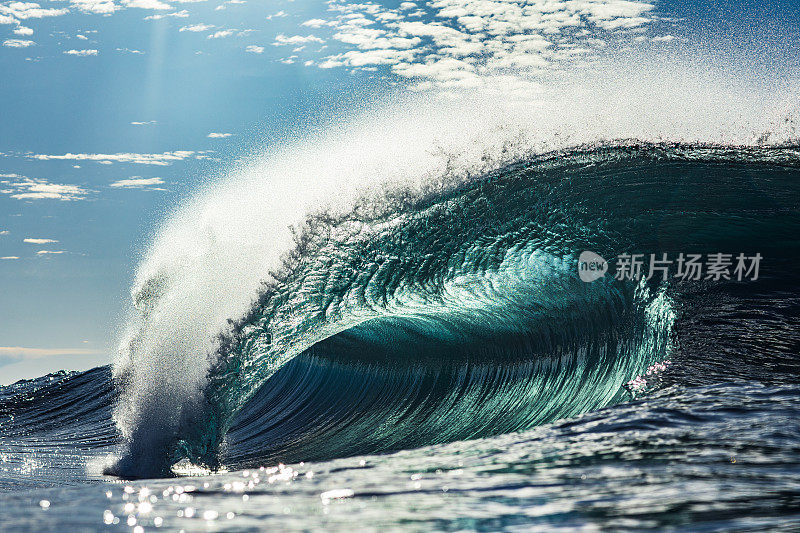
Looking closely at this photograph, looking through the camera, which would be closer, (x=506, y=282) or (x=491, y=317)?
(x=506, y=282)

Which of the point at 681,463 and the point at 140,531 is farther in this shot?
the point at 681,463

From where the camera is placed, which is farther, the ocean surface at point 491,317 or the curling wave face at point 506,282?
the curling wave face at point 506,282

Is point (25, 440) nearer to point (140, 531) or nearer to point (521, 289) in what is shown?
point (521, 289)

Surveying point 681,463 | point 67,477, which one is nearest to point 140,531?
point 681,463

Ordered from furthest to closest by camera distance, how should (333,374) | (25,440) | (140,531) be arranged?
(333,374)
(25,440)
(140,531)

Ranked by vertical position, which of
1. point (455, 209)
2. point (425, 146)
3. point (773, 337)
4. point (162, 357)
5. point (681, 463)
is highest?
point (425, 146)

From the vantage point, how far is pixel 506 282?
6551mm

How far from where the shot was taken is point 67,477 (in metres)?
4.94

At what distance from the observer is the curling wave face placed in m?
5.58

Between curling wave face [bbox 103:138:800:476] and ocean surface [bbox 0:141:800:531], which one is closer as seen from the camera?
ocean surface [bbox 0:141:800:531]

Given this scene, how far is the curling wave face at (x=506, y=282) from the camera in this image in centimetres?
558

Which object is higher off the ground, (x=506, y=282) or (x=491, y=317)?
(x=506, y=282)

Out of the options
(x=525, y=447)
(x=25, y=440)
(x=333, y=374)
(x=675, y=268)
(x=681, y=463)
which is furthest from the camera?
(x=333, y=374)

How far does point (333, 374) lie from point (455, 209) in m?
4.01
